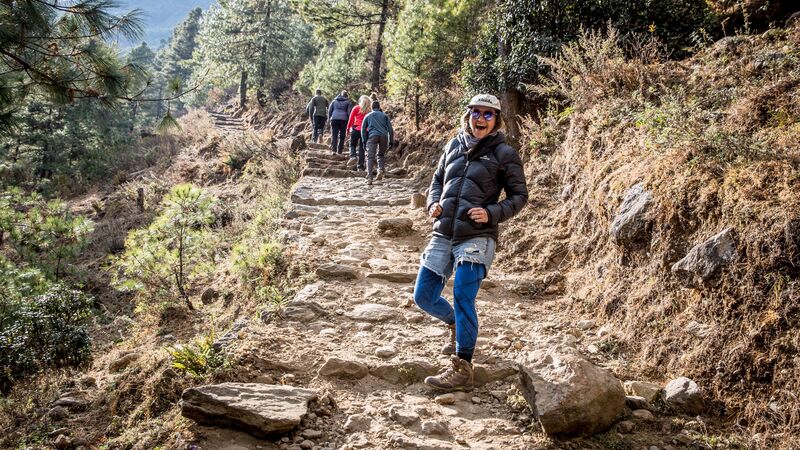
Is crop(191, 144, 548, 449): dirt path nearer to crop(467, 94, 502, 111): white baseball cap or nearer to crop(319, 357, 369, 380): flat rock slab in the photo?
crop(319, 357, 369, 380): flat rock slab

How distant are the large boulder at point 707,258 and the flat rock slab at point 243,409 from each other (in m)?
2.92

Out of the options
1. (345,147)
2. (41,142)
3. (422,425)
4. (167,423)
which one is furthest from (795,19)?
(41,142)

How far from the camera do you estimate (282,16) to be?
27359mm

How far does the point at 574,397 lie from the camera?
2.66 metres

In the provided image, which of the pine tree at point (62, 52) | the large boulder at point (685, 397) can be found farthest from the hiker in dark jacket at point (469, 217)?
the pine tree at point (62, 52)

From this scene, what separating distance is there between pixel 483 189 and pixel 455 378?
4.49ft

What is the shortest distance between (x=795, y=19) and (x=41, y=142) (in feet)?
87.0

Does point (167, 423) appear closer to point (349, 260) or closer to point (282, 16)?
point (349, 260)

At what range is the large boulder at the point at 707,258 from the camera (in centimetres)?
323

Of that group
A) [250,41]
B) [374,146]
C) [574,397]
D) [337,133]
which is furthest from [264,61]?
[574,397]

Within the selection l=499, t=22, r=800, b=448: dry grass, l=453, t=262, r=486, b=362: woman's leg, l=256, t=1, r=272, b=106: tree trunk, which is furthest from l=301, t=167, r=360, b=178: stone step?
l=256, t=1, r=272, b=106: tree trunk

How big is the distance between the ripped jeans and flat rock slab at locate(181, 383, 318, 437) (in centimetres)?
115

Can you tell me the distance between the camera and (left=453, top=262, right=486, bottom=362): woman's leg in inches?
125

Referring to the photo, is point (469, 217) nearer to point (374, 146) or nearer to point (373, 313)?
point (373, 313)
